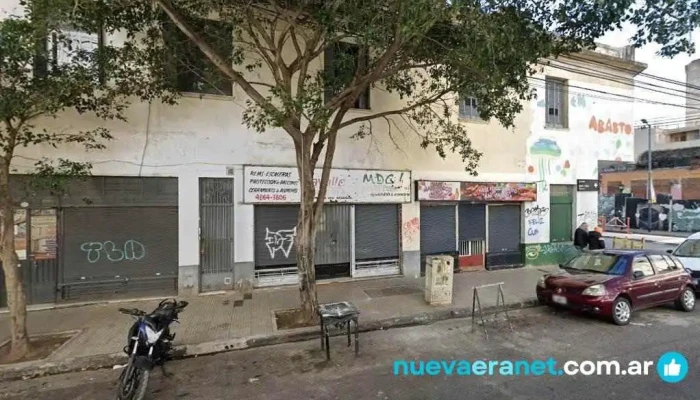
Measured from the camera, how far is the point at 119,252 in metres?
8.12

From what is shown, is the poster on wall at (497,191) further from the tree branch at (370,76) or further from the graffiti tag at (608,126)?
the tree branch at (370,76)

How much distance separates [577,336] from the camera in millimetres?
6230

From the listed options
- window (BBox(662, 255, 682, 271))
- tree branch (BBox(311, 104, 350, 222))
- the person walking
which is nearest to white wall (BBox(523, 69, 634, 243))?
the person walking

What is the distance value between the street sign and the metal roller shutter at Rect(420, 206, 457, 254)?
4.95 meters

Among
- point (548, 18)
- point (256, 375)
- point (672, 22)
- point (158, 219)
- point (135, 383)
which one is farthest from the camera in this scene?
point (158, 219)

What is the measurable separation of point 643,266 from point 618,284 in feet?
3.58

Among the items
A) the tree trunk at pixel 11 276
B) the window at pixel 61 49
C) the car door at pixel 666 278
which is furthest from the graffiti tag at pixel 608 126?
the tree trunk at pixel 11 276

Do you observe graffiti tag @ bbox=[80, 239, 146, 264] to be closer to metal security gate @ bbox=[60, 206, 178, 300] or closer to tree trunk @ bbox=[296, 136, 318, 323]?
metal security gate @ bbox=[60, 206, 178, 300]

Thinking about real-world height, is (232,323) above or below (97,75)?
below

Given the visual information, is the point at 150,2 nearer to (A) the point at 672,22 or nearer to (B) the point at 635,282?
(A) the point at 672,22

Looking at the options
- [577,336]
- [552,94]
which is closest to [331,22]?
[577,336]

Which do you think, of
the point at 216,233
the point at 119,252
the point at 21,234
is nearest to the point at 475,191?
the point at 216,233

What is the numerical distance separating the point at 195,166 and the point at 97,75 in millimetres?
2577

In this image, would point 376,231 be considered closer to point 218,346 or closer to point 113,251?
point 218,346
